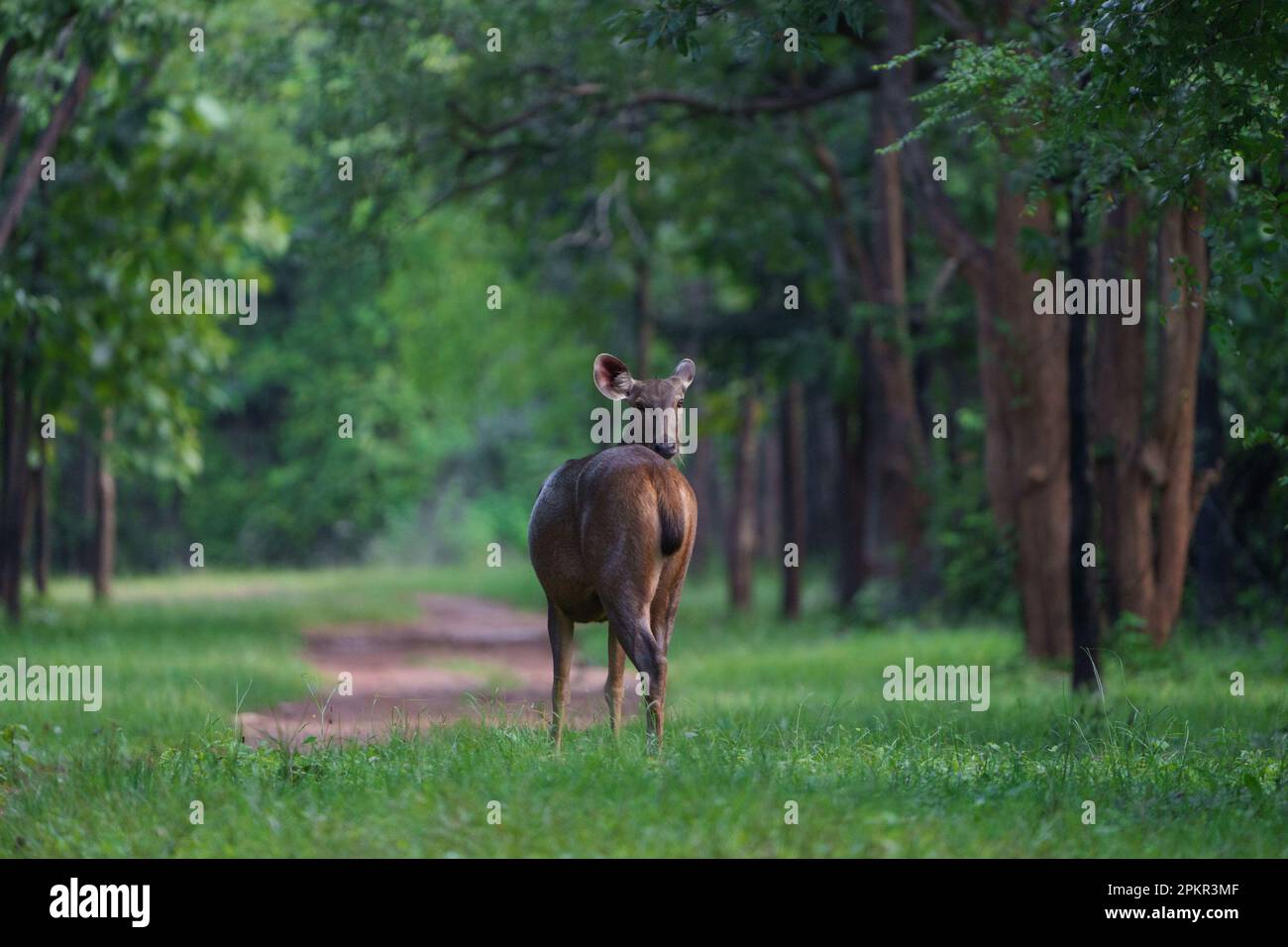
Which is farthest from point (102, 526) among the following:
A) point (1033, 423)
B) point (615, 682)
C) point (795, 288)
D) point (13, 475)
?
point (615, 682)

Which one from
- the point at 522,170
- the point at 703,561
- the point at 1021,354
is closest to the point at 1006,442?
the point at 1021,354

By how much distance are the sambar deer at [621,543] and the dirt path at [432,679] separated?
3.52 ft

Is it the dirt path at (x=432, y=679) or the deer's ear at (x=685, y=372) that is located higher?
the deer's ear at (x=685, y=372)

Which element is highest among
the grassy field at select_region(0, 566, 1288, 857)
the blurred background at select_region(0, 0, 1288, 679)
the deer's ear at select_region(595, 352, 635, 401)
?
the blurred background at select_region(0, 0, 1288, 679)

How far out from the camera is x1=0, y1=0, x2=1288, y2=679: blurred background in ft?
38.5

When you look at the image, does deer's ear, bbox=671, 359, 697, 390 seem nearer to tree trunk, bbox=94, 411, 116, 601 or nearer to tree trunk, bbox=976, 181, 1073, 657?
tree trunk, bbox=976, 181, 1073, 657

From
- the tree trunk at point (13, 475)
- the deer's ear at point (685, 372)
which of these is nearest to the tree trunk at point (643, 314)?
the tree trunk at point (13, 475)

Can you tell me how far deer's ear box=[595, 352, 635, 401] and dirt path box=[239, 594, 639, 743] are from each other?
215 cm

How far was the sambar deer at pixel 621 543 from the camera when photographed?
31.2ft

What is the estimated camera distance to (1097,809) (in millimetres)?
9023

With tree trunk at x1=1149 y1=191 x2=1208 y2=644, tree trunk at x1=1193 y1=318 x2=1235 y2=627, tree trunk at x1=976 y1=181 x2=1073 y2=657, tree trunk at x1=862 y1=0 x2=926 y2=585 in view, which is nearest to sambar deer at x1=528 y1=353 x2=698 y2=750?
tree trunk at x1=1149 y1=191 x2=1208 y2=644

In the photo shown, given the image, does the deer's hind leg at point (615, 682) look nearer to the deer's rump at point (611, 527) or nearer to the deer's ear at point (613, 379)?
the deer's rump at point (611, 527)

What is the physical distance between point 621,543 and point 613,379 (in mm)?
1048
